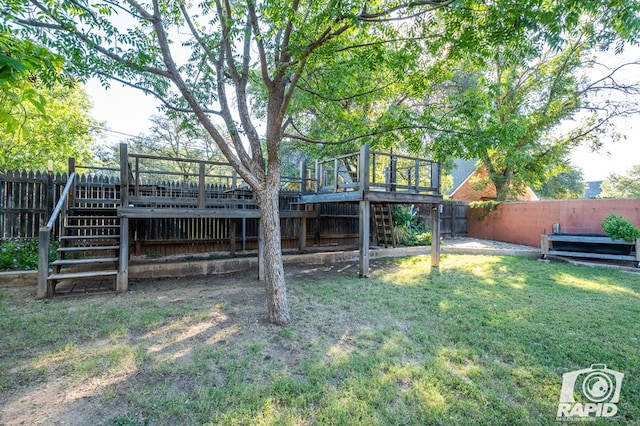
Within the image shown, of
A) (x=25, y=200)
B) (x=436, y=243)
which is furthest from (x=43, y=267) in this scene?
(x=436, y=243)

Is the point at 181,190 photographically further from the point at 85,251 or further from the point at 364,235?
the point at 364,235

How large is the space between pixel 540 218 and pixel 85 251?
1474 centimetres

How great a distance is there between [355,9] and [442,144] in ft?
8.30

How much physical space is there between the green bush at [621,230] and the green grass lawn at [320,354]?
327cm

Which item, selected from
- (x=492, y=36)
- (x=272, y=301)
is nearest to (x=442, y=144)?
(x=492, y=36)

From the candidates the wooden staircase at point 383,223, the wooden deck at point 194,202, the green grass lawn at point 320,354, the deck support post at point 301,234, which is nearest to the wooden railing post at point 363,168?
the wooden deck at point 194,202

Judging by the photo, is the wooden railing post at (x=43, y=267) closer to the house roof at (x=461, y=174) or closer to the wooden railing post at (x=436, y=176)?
the wooden railing post at (x=436, y=176)

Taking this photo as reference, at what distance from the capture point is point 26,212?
21.0ft

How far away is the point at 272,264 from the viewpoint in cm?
372

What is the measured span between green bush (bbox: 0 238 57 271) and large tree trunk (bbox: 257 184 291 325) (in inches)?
200

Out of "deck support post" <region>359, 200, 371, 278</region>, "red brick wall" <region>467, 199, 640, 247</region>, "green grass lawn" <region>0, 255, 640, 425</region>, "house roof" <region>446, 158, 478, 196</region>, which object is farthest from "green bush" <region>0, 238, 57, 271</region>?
"house roof" <region>446, 158, 478, 196</region>

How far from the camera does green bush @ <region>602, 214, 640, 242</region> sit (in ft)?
24.0

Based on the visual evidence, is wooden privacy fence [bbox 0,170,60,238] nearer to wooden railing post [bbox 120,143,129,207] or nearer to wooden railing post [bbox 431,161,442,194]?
wooden railing post [bbox 120,143,129,207]

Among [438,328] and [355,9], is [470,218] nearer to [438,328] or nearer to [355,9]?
[438,328]
